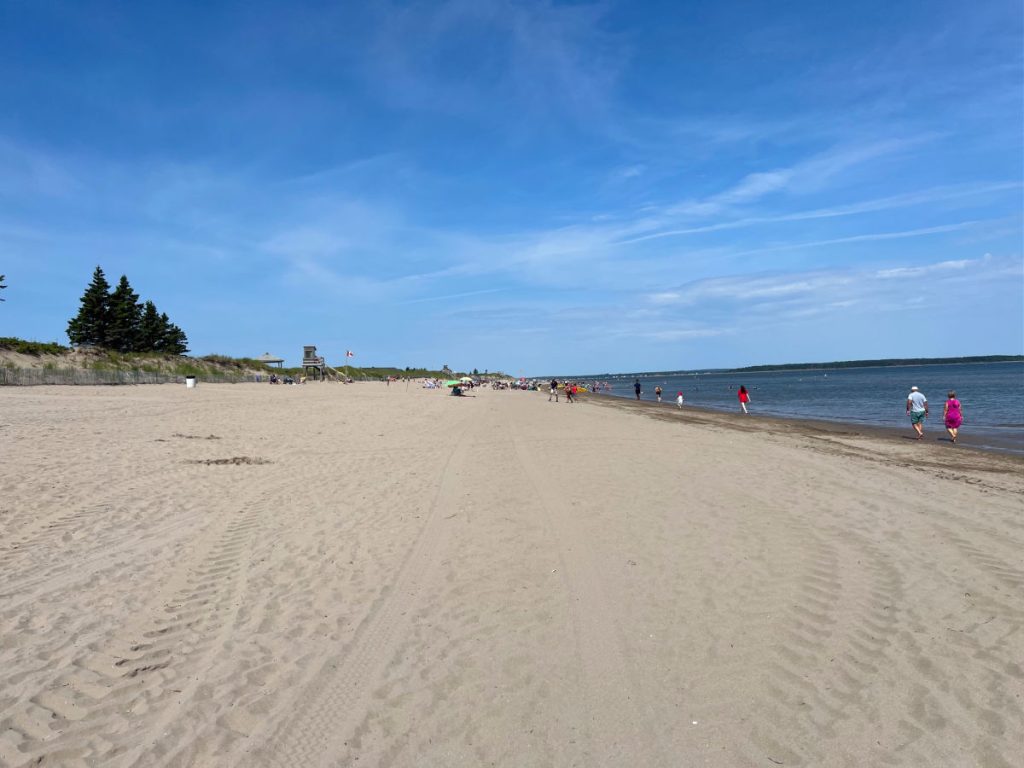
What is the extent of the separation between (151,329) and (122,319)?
1013 cm

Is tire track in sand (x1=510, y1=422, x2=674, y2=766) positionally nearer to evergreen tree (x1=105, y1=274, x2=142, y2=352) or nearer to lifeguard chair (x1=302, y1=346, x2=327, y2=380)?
evergreen tree (x1=105, y1=274, x2=142, y2=352)

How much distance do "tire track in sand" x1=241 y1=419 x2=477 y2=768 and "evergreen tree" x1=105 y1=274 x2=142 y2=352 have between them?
237 ft

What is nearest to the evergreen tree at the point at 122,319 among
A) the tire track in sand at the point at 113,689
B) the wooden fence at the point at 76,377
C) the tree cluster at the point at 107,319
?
the tree cluster at the point at 107,319

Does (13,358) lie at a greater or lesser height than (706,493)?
greater

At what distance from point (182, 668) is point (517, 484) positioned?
699cm

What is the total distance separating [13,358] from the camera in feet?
136

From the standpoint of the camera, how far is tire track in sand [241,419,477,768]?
316cm

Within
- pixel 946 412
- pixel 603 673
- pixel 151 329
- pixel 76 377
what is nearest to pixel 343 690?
pixel 603 673

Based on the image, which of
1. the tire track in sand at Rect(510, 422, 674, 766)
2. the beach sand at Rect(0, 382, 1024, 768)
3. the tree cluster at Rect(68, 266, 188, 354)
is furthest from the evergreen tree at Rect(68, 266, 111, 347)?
the tire track in sand at Rect(510, 422, 674, 766)

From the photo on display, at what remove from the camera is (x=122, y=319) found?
64250 mm

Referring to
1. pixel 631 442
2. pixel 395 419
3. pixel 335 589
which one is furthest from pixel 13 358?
pixel 335 589

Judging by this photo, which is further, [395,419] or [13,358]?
[13,358]

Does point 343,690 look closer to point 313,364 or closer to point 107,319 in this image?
point 107,319

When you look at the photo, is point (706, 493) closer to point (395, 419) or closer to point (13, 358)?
point (395, 419)
